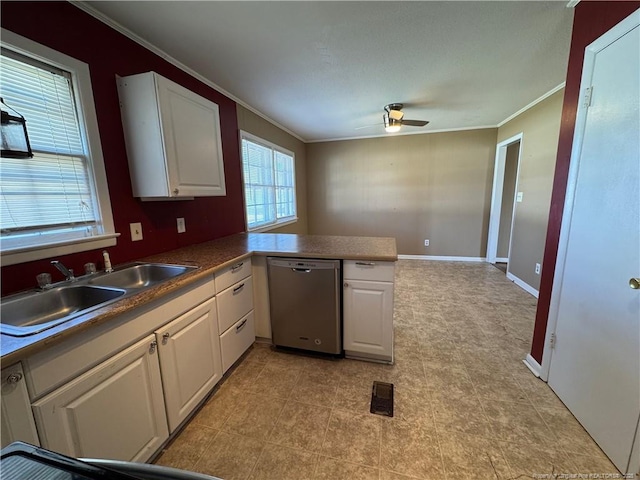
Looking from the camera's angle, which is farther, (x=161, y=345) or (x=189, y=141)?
(x=189, y=141)

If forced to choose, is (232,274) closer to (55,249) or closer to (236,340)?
(236,340)

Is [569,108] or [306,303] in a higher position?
[569,108]

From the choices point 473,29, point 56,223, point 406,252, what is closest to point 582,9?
point 473,29

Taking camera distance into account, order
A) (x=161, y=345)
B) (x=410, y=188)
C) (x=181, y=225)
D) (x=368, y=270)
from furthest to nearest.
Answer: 1. (x=410, y=188)
2. (x=181, y=225)
3. (x=368, y=270)
4. (x=161, y=345)

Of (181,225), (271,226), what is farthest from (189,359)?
(271,226)

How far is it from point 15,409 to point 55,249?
2.75 ft

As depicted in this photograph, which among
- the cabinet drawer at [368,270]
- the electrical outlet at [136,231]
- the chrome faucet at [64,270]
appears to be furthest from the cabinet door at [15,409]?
the cabinet drawer at [368,270]

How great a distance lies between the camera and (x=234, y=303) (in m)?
1.95

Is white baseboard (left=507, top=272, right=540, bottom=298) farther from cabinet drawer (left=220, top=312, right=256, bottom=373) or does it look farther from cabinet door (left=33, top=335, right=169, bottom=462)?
cabinet door (left=33, top=335, right=169, bottom=462)

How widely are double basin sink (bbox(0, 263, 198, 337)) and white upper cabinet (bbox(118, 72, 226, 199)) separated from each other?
52 centimetres

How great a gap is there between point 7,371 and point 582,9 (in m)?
3.15

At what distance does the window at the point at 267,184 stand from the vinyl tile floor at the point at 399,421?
6.29ft

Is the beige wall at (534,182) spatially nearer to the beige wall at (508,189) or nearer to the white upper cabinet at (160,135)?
the beige wall at (508,189)

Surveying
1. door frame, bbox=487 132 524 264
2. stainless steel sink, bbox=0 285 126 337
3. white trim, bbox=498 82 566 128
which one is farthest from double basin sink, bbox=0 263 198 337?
door frame, bbox=487 132 524 264
